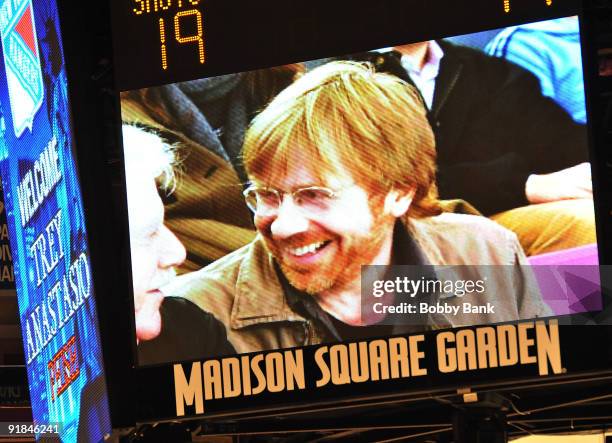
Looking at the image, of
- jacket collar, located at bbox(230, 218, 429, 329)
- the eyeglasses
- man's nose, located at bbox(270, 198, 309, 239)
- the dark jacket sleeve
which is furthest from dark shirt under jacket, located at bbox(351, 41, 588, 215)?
jacket collar, located at bbox(230, 218, 429, 329)

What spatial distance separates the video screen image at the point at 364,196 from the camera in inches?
174

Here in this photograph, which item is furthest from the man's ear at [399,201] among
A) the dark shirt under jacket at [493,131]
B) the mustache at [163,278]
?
the mustache at [163,278]

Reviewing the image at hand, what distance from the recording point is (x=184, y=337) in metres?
4.86

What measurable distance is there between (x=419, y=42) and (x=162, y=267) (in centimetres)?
130

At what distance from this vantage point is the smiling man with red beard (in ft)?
15.0

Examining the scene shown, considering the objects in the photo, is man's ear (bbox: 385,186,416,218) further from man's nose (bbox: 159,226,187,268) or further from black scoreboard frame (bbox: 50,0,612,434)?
man's nose (bbox: 159,226,187,268)

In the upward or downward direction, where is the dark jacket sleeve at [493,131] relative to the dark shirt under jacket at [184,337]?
upward

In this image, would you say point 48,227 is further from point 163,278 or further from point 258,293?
point 258,293

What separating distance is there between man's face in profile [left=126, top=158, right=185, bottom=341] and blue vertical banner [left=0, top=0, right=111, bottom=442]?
0.60 ft

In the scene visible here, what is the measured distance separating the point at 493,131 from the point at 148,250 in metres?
1.41

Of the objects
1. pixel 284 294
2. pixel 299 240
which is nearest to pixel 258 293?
pixel 284 294

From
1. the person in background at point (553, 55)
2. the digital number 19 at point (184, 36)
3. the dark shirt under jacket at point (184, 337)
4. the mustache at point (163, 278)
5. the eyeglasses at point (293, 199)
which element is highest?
the digital number 19 at point (184, 36)

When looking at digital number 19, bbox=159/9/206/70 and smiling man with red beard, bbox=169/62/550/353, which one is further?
digital number 19, bbox=159/9/206/70

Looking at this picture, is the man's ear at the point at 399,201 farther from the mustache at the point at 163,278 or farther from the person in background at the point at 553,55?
the mustache at the point at 163,278
